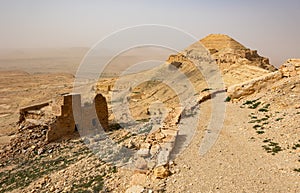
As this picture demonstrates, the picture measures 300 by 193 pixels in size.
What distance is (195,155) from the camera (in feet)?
25.2

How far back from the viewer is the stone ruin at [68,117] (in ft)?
41.8

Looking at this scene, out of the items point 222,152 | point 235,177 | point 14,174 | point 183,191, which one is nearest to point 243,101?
point 222,152

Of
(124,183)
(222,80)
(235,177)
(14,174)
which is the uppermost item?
(222,80)

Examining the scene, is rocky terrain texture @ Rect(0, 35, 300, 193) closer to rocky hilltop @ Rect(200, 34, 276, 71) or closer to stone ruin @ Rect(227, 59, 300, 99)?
stone ruin @ Rect(227, 59, 300, 99)

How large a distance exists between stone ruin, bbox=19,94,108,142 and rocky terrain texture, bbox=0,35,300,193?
0.47 m

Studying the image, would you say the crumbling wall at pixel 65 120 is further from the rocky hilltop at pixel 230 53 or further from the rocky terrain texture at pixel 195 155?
the rocky hilltop at pixel 230 53

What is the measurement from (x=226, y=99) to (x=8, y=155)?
33.5 ft

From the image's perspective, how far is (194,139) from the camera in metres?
8.67

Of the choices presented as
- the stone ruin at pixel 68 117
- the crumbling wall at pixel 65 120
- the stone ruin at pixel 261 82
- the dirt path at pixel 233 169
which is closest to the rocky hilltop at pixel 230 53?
the stone ruin at pixel 261 82

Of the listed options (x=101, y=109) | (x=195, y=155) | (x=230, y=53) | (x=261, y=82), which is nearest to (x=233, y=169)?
(x=195, y=155)

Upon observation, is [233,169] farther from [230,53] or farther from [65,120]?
[230,53]

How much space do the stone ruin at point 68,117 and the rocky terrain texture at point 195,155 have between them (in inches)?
18.7

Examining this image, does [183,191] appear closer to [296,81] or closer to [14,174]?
[14,174]

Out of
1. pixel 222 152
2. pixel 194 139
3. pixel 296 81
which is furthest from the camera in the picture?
pixel 296 81
